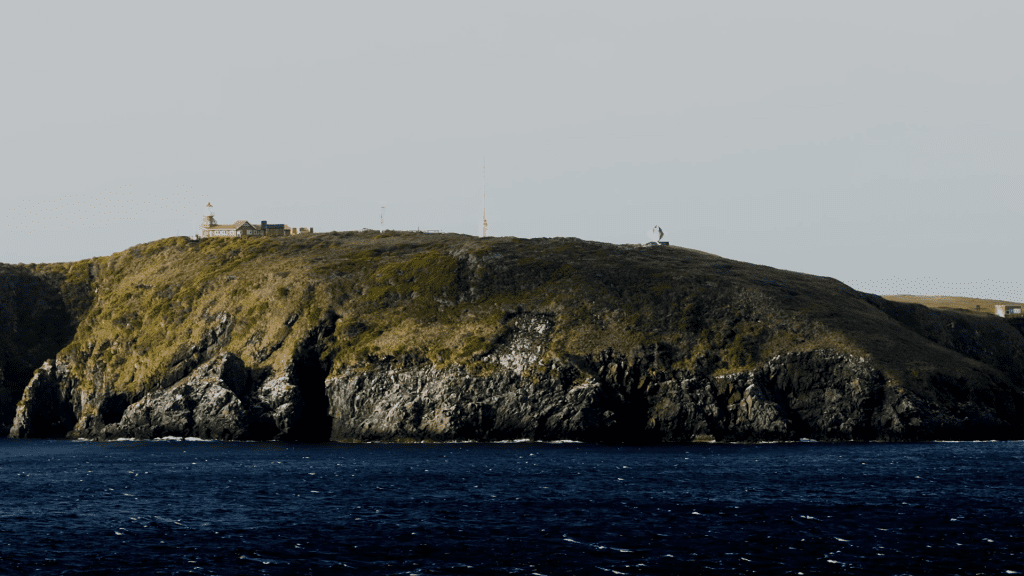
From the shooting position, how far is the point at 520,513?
7000cm

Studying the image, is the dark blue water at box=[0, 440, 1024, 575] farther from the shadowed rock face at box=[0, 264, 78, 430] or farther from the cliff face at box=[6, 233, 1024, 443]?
the shadowed rock face at box=[0, 264, 78, 430]

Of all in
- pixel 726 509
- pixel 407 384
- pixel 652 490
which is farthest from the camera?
pixel 407 384

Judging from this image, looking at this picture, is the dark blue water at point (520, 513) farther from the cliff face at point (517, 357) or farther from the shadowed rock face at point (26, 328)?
the shadowed rock face at point (26, 328)

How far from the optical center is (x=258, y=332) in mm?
157375

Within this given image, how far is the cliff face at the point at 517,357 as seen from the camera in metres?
135

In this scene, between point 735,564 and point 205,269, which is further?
point 205,269

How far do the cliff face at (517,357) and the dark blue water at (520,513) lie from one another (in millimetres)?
20387

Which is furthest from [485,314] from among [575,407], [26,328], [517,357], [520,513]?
[26,328]

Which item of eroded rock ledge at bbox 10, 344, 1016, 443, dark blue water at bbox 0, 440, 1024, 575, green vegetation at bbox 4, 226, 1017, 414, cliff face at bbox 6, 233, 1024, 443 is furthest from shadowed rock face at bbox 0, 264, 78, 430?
dark blue water at bbox 0, 440, 1024, 575

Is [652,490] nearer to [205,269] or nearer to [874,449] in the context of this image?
→ [874,449]

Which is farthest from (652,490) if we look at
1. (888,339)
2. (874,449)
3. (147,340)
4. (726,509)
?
(147,340)

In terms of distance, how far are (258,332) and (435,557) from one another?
10967 centimetres

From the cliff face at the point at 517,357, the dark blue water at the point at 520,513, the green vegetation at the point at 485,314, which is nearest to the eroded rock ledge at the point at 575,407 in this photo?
the cliff face at the point at 517,357

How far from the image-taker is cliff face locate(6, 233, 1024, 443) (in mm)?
134875
